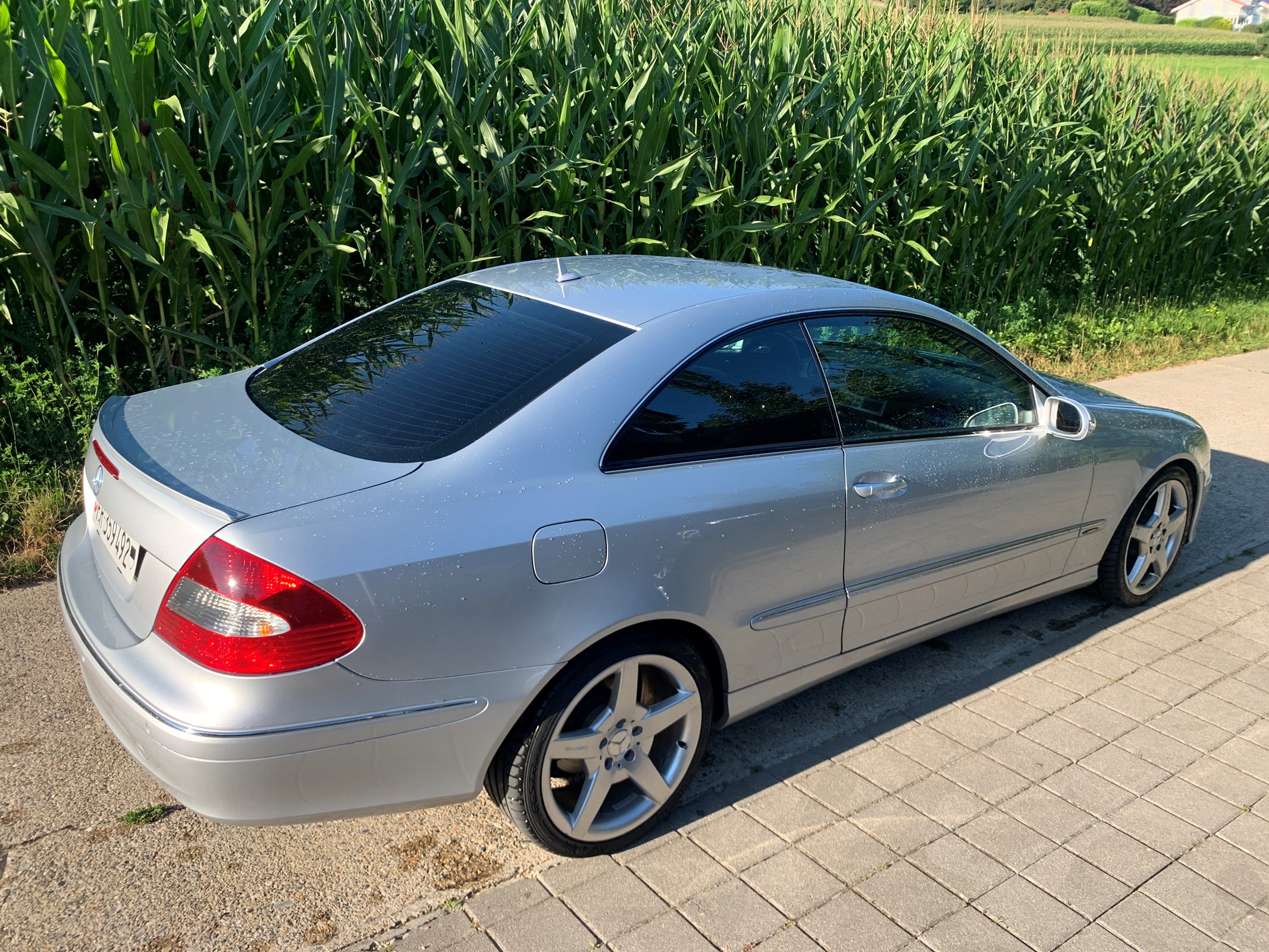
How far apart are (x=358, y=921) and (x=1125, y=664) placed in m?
3.04

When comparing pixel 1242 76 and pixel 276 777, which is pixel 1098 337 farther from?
pixel 276 777

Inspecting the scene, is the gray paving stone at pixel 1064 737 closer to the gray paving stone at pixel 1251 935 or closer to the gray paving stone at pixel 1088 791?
the gray paving stone at pixel 1088 791

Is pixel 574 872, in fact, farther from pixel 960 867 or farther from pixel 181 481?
pixel 181 481

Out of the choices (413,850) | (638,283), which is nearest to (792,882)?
(413,850)

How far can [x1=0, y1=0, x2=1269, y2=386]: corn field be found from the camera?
4.70 metres

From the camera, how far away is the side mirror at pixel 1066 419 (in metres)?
3.86

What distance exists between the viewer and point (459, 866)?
2770 mm

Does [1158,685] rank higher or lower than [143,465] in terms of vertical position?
lower

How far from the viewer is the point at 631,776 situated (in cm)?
285

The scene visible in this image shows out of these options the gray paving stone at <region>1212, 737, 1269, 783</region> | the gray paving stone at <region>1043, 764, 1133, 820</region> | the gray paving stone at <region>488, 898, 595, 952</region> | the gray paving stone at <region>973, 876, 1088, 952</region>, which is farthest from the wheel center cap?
the gray paving stone at <region>1212, 737, 1269, 783</region>

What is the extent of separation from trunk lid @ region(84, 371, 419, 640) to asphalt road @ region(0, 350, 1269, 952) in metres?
0.71

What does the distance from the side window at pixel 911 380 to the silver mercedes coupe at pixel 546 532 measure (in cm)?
1

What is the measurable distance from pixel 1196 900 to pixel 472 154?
481 cm

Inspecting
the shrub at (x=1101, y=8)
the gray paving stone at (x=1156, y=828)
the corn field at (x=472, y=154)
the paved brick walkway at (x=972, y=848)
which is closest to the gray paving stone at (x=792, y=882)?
the paved brick walkway at (x=972, y=848)
